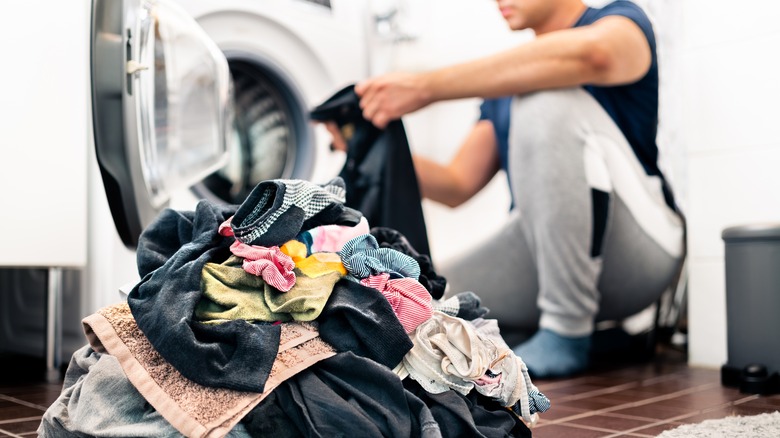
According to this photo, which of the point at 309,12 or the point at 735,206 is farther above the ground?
the point at 309,12

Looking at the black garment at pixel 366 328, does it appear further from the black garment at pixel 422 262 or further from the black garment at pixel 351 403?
the black garment at pixel 422 262

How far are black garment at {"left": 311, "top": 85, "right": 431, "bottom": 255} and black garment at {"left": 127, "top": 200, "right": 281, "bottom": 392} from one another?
771 mm

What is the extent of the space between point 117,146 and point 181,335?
0.70m

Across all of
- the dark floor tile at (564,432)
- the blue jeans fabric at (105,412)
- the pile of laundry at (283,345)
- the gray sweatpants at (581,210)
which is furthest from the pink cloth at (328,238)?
the gray sweatpants at (581,210)

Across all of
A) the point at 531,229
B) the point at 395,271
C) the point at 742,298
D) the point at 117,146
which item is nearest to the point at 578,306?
the point at 531,229

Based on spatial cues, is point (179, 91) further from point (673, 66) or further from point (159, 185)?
point (673, 66)

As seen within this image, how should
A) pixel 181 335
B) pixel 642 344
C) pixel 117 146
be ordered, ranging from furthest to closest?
pixel 642 344
pixel 117 146
pixel 181 335

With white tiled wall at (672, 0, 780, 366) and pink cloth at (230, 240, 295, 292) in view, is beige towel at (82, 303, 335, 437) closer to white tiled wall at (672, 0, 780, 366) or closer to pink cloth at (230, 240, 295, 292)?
pink cloth at (230, 240, 295, 292)

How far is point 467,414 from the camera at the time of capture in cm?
74

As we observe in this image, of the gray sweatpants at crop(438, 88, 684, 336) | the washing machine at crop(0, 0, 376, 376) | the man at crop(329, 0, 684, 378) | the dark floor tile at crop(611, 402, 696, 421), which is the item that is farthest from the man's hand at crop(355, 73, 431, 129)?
the dark floor tile at crop(611, 402, 696, 421)

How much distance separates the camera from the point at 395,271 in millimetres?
825

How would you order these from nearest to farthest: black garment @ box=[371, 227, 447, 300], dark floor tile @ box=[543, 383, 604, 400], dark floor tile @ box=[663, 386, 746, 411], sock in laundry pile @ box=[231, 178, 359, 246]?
1. sock in laundry pile @ box=[231, 178, 359, 246]
2. black garment @ box=[371, 227, 447, 300]
3. dark floor tile @ box=[663, 386, 746, 411]
4. dark floor tile @ box=[543, 383, 604, 400]

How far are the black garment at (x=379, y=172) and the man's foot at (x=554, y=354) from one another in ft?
1.04

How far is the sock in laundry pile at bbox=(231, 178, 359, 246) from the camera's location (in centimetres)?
77
